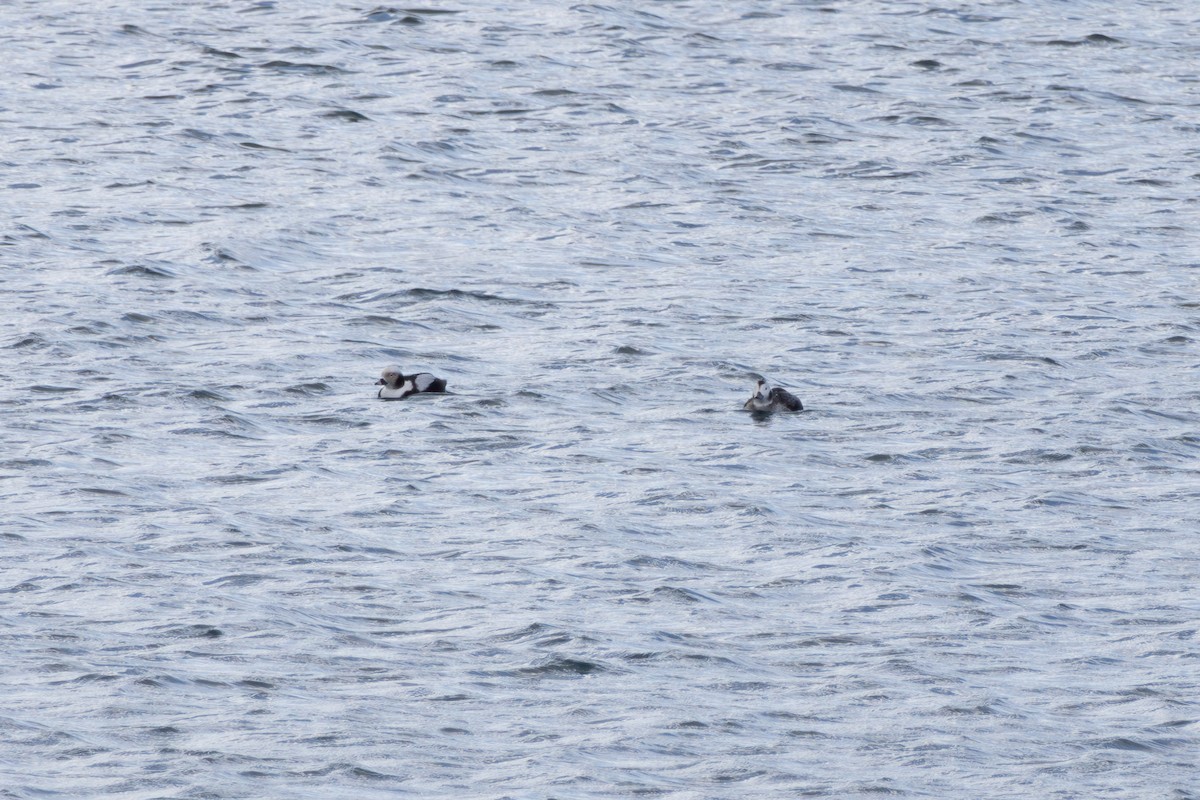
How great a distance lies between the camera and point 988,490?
19.5 m

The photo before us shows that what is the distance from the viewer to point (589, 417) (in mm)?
21359

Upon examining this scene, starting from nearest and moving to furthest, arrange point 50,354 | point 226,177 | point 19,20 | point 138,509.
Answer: point 138,509 < point 50,354 < point 226,177 < point 19,20

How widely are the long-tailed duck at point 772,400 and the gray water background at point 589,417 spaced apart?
0.21 m

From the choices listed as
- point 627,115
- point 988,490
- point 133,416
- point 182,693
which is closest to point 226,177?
point 627,115

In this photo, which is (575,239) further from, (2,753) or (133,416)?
(2,753)

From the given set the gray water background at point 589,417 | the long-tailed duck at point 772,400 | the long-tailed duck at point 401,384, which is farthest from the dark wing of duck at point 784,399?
the long-tailed duck at point 401,384

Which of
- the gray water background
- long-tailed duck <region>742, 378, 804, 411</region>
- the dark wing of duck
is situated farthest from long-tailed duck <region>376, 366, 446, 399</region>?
the dark wing of duck

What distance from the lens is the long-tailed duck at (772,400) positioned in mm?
21297

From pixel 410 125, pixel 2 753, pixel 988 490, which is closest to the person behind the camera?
pixel 2 753

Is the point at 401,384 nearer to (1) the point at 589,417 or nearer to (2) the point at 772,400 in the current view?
(1) the point at 589,417

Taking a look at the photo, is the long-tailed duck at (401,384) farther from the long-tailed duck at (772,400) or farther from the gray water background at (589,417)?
the long-tailed duck at (772,400)

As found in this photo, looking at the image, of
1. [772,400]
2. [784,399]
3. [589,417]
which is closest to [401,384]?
[589,417]

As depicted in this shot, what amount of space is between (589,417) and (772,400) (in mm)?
1795

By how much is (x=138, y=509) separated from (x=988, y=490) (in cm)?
742
